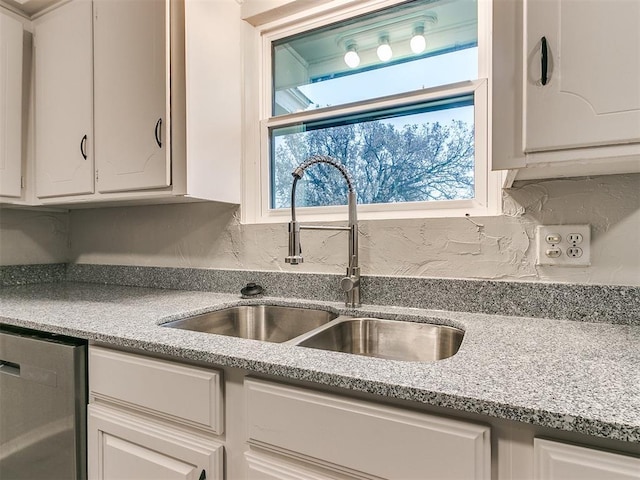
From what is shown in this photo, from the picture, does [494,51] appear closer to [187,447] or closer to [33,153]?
[187,447]

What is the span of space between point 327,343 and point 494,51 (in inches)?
32.3

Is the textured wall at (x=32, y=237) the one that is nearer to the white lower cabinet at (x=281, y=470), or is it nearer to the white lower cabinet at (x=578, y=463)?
the white lower cabinet at (x=281, y=470)

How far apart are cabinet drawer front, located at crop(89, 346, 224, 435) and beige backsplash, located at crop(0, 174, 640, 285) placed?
0.65m

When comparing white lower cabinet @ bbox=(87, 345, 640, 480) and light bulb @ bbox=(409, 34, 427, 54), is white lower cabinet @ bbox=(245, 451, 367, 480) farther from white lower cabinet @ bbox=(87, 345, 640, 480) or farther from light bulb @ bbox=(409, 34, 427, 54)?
light bulb @ bbox=(409, 34, 427, 54)

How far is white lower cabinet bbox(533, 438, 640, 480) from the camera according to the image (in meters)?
0.47

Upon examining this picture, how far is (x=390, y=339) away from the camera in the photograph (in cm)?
109

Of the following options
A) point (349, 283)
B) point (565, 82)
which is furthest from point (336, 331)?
point (565, 82)

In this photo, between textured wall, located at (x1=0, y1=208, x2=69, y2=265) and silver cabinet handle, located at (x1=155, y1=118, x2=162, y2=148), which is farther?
textured wall, located at (x1=0, y1=208, x2=69, y2=265)

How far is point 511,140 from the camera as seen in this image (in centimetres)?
73

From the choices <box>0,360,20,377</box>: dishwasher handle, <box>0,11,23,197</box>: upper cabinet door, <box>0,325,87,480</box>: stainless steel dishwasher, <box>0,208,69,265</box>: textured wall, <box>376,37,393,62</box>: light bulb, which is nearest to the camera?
<box>0,325,87,480</box>: stainless steel dishwasher

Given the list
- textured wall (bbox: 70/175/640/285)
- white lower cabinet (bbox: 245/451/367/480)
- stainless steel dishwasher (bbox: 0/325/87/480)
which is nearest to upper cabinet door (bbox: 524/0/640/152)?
textured wall (bbox: 70/175/640/285)

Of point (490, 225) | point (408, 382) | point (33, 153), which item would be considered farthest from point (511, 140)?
point (33, 153)

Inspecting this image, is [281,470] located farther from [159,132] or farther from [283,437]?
[159,132]

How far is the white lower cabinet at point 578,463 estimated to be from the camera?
0.47 meters
